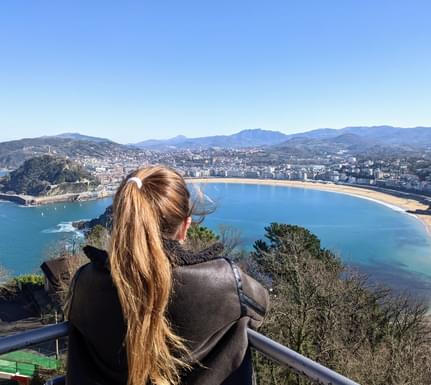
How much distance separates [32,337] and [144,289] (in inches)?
14.3

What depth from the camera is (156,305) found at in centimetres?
70

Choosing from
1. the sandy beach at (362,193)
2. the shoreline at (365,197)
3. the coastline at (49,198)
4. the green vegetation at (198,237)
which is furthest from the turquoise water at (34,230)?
the sandy beach at (362,193)

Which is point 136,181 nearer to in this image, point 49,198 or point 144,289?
point 144,289

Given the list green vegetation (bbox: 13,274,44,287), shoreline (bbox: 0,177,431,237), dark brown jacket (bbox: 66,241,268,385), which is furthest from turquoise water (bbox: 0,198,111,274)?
dark brown jacket (bbox: 66,241,268,385)

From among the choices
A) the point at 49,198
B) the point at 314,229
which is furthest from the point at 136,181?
the point at 49,198

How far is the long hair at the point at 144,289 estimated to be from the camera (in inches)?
27.6

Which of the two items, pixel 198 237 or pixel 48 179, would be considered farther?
pixel 48 179

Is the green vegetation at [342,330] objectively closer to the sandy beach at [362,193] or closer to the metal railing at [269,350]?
the metal railing at [269,350]

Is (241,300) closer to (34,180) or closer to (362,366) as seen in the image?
(362,366)

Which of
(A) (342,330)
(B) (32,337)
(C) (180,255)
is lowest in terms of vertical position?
(A) (342,330)

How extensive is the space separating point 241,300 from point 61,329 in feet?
1.42

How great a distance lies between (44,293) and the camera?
12.2 m

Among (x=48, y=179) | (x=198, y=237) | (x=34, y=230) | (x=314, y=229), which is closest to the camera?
(x=198, y=237)

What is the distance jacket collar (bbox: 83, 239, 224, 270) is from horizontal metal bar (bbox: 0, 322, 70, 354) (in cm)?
20
